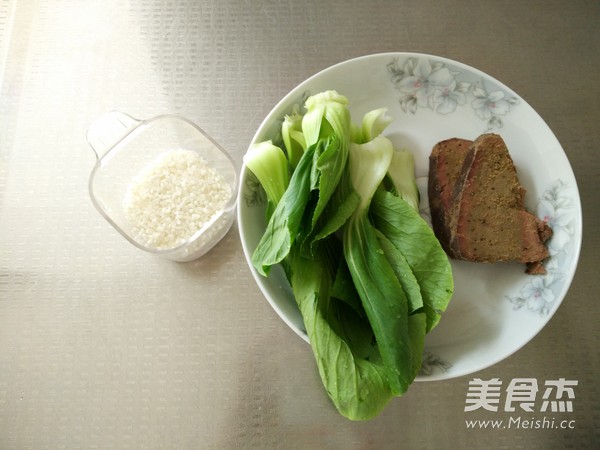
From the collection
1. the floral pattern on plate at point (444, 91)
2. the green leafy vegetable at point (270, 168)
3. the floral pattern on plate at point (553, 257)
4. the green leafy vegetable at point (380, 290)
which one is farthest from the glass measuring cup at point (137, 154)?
the floral pattern on plate at point (553, 257)

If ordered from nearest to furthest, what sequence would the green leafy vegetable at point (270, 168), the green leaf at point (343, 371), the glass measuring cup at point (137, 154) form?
the green leaf at point (343, 371), the green leafy vegetable at point (270, 168), the glass measuring cup at point (137, 154)

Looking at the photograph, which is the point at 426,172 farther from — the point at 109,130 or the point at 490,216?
the point at 109,130

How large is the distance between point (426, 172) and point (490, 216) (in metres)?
0.14

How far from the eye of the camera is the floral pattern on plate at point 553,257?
73 cm

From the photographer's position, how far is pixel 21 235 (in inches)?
34.6

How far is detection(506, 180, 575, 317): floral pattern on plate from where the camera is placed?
73 cm

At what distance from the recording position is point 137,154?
2.80 feet

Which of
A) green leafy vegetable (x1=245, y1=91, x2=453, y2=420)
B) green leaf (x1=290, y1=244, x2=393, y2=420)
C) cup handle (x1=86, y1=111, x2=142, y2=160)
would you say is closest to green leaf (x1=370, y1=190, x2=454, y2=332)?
green leafy vegetable (x1=245, y1=91, x2=453, y2=420)

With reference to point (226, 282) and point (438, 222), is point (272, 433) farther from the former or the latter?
point (438, 222)

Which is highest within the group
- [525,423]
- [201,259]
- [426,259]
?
[426,259]

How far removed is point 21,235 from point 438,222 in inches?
30.9

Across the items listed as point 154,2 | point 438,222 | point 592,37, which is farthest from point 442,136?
point 154,2

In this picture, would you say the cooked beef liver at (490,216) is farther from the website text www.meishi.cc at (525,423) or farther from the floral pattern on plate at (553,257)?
the website text www.meishi.cc at (525,423)
